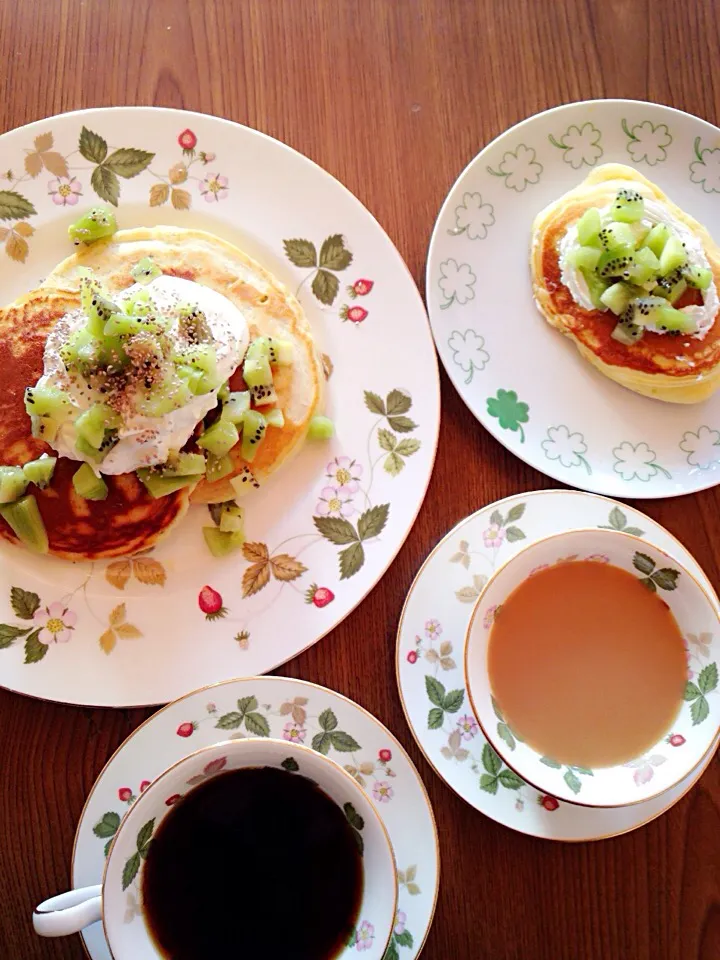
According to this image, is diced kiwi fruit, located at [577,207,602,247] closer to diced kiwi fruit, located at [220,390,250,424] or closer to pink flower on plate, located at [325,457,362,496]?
pink flower on plate, located at [325,457,362,496]

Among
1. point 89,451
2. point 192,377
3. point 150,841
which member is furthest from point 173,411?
point 150,841

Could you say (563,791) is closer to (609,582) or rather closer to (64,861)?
(609,582)

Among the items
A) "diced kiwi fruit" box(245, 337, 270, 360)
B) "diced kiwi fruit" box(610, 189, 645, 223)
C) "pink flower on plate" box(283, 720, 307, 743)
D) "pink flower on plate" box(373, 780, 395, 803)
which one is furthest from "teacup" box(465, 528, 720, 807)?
"diced kiwi fruit" box(610, 189, 645, 223)

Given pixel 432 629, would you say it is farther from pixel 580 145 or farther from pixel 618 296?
pixel 580 145

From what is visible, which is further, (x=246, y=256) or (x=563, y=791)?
(x=246, y=256)

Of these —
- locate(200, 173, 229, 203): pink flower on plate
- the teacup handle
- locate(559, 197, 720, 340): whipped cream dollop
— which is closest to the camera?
the teacup handle

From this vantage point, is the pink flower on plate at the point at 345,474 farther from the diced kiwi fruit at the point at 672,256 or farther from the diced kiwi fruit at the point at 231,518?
the diced kiwi fruit at the point at 672,256

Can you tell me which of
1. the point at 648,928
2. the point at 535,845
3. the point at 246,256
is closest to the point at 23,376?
the point at 246,256
